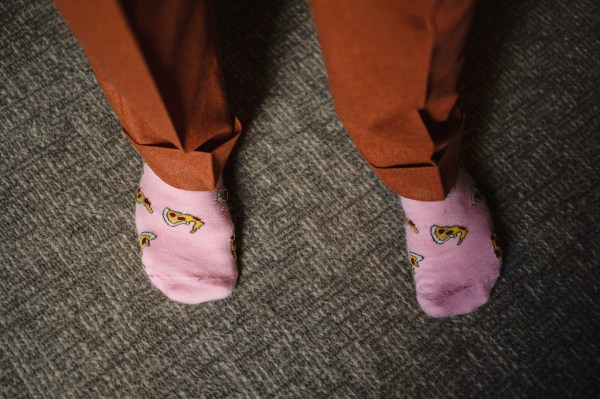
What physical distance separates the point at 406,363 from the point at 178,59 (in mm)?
478

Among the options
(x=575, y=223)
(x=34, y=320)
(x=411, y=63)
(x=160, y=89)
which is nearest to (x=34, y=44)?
(x=34, y=320)

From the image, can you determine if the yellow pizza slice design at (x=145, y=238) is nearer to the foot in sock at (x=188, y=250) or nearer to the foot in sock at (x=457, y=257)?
the foot in sock at (x=188, y=250)

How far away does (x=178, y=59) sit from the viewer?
1.77 ft

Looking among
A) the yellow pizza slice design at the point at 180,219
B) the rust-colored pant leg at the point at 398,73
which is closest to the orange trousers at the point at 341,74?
the rust-colored pant leg at the point at 398,73

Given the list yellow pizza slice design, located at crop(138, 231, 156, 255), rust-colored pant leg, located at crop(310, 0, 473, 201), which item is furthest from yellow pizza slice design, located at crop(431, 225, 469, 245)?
yellow pizza slice design, located at crop(138, 231, 156, 255)

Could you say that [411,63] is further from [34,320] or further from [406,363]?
[34,320]

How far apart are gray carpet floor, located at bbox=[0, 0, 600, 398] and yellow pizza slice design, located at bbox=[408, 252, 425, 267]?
3 cm

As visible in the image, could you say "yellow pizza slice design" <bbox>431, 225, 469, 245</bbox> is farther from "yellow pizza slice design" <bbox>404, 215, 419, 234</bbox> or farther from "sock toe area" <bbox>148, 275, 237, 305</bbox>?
"sock toe area" <bbox>148, 275, 237, 305</bbox>

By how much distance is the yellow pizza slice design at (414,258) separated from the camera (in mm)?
785

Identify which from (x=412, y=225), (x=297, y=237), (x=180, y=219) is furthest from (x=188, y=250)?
(x=412, y=225)

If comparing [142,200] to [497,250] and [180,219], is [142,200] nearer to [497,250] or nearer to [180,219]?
[180,219]

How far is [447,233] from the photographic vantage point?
0.76 m

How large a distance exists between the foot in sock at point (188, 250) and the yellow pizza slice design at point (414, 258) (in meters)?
0.23

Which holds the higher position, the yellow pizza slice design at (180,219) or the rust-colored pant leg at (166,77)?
the rust-colored pant leg at (166,77)
